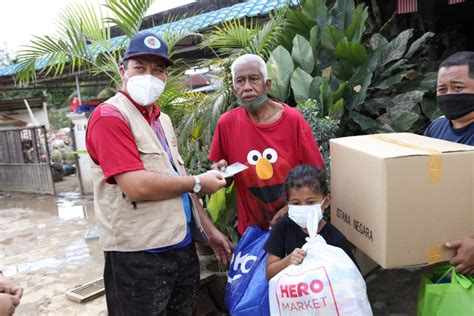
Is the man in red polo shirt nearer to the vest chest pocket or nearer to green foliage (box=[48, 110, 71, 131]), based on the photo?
the vest chest pocket

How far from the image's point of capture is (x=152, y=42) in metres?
1.64

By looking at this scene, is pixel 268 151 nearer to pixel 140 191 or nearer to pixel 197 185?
pixel 197 185

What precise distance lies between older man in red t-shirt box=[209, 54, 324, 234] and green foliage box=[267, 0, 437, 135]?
115 cm

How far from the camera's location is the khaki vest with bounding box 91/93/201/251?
1550 millimetres

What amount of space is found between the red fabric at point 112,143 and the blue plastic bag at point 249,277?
0.74 m

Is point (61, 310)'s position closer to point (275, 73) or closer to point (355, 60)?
point (275, 73)

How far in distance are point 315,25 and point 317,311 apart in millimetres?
2986

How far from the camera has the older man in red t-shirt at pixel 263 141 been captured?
6.19 feet

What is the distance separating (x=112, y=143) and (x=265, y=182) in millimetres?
782

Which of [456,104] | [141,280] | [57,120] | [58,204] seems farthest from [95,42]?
[57,120]

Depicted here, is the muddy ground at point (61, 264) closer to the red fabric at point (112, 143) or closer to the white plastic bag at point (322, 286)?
the white plastic bag at point (322, 286)

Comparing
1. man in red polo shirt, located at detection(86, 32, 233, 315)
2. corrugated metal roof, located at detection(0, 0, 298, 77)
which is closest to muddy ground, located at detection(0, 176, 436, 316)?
man in red polo shirt, located at detection(86, 32, 233, 315)

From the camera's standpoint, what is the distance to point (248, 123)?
6.31ft

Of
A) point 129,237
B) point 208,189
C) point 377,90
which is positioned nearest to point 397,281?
point 377,90
